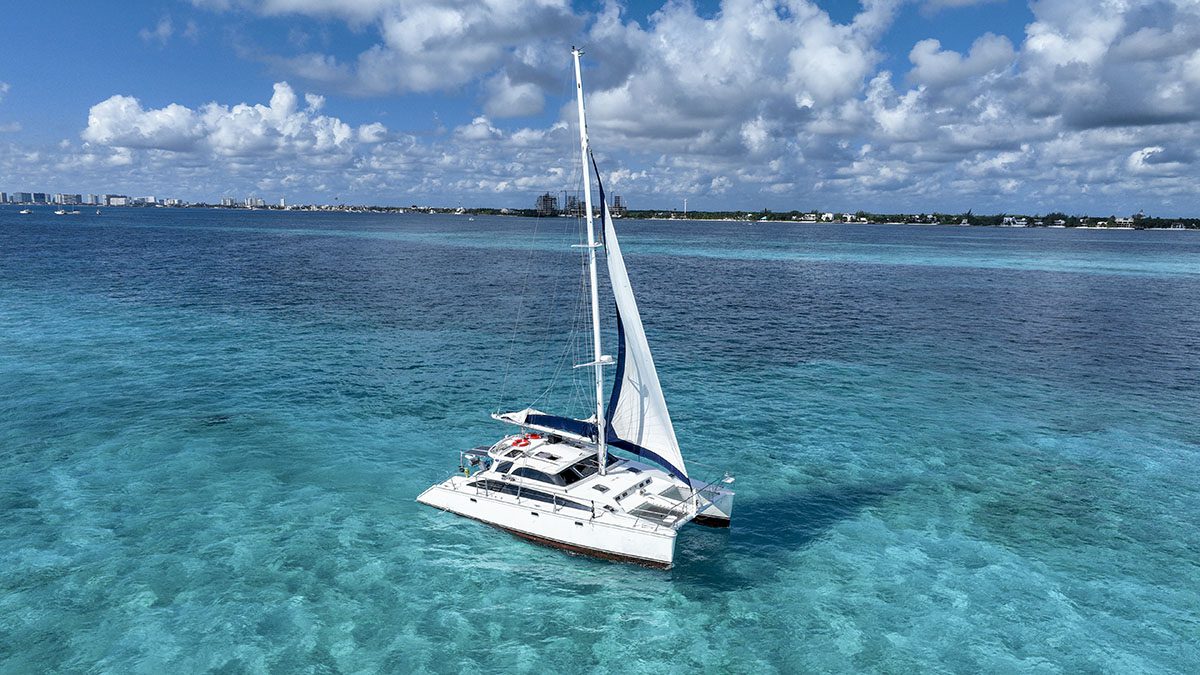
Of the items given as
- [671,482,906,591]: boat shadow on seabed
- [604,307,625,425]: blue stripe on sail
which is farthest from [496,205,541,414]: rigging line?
[671,482,906,591]: boat shadow on seabed

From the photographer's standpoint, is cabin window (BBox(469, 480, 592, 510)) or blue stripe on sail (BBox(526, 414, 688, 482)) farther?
blue stripe on sail (BBox(526, 414, 688, 482))

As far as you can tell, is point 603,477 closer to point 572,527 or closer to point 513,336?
point 572,527

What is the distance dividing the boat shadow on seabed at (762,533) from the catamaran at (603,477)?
3.94 ft

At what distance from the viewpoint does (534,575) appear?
90.2 ft

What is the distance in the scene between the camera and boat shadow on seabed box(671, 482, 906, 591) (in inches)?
1097

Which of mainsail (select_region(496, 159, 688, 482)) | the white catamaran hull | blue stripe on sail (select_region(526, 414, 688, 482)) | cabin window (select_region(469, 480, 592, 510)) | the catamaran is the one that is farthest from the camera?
blue stripe on sail (select_region(526, 414, 688, 482))

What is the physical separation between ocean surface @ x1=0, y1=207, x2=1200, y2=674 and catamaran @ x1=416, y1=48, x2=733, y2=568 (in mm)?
1271

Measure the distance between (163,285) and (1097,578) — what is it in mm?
107026

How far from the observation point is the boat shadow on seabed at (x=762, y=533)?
27.9m

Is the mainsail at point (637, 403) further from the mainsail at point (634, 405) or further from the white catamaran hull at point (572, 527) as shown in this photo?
the white catamaran hull at point (572, 527)

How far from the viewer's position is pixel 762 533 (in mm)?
31094

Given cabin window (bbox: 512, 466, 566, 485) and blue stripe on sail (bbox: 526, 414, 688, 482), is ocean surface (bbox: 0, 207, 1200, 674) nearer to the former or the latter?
cabin window (bbox: 512, 466, 566, 485)

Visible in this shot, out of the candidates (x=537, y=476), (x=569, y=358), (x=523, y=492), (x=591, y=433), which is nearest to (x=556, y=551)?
(x=523, y=492)

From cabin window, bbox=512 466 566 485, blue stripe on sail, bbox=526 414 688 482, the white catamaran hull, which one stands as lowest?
the white catamaran hull
